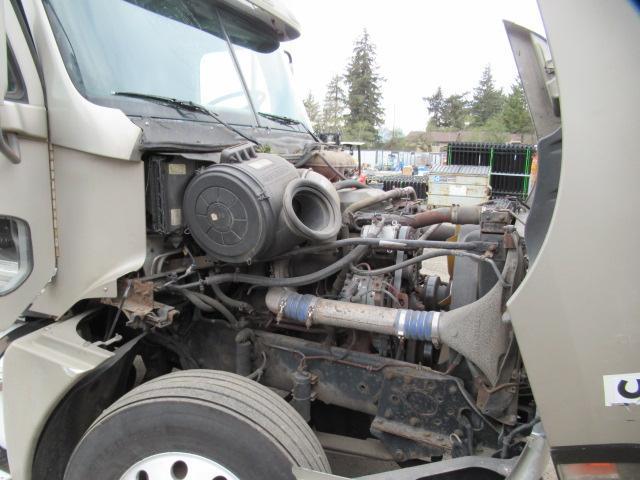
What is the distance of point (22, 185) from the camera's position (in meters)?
2.02

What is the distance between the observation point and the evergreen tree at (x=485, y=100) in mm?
61884

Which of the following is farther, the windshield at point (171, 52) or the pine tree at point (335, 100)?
the pine tree at point (335, 100)

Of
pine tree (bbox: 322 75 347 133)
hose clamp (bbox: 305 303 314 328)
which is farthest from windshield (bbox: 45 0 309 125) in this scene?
pine tree (bbox: 322 75 347 133)

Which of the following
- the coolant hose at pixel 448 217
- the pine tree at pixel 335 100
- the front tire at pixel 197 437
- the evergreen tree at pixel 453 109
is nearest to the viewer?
the front tire at pixel 197 437

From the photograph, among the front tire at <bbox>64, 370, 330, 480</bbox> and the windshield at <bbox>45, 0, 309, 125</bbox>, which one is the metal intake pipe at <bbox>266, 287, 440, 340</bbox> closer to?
the front tire at <bbox>64, 370, 330, 480</bbox>

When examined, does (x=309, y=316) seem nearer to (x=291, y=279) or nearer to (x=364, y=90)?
(x=291, y=279)

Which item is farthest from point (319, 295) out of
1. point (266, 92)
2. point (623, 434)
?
point (266, 92)

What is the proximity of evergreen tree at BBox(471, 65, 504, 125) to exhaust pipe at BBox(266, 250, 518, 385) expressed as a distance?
61964 mm

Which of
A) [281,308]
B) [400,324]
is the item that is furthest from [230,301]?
[400,324]

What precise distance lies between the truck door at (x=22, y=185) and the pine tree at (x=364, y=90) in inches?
2183

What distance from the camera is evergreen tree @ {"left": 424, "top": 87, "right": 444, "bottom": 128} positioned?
70525 millimetres

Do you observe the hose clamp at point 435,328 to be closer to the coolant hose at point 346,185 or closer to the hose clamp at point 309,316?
the hose clamp at point 309,316

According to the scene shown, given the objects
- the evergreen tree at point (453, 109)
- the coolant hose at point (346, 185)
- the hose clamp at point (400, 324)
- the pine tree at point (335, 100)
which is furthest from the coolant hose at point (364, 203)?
the evergreen tree at point (453, 109)

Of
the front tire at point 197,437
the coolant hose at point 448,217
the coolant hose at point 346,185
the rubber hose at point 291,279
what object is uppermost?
the coolant hose at point 346,185
